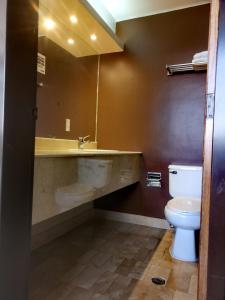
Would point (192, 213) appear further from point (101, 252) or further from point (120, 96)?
point (120, 96)

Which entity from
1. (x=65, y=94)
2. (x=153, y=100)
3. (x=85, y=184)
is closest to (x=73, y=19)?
(x=65, y=94)

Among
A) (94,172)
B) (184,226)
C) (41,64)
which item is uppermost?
(41,64)

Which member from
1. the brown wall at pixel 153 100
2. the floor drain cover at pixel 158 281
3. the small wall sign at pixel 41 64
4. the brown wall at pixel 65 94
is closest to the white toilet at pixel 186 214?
the brown wall at pixel 153 100

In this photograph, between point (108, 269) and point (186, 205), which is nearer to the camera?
point (108, 269)

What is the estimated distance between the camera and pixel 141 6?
8.60ft

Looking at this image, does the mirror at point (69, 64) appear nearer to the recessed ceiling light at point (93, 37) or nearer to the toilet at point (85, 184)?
the recessed ceiling light at point (93, 37)

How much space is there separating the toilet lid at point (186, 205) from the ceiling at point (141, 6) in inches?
82.9

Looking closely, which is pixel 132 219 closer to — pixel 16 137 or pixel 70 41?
pixel 70 41

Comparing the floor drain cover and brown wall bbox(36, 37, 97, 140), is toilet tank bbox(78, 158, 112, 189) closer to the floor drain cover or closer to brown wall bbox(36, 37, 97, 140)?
brown wall bbox(36, 37, 97, 140)

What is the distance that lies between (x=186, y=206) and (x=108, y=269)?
84 cm

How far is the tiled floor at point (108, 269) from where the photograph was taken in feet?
4.80

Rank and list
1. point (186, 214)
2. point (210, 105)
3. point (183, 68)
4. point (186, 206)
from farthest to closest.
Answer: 1. point (183, 68)
2. point (186, 206)
3. point (186, 214)
4. point (210, 105)

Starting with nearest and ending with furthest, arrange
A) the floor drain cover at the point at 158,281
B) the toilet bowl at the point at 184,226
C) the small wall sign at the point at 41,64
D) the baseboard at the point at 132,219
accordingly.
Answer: the floor drain cover at the point at 158,281 < the toilet bowl at the point at 184,226 < the small wall sign at the point at 41,64 < the baseboard at the point at 132,219

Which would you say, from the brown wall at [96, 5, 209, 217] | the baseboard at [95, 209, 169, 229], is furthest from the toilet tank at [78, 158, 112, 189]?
the baseboard at [95, 209, 169, 229]
